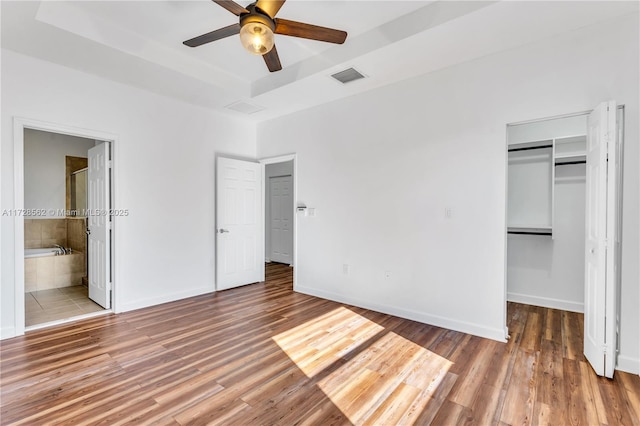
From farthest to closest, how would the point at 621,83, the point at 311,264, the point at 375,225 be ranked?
1. the point at 311,264
2. the point at 375,225
3. the point at 621,83

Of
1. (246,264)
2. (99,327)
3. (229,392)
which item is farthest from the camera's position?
(246,264)

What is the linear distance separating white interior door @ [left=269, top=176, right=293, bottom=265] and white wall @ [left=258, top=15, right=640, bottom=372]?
2592 millimetres

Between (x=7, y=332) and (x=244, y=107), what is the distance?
3.78 meters

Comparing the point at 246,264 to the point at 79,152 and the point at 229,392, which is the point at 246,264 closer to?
the point at 229,392

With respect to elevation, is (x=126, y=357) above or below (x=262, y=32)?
below

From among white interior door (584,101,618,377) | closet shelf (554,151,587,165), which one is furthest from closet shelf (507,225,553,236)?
white interior door (584,101,618,377)

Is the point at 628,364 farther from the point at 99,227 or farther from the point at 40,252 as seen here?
the point at 40,252

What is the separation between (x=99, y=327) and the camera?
340 centimetres

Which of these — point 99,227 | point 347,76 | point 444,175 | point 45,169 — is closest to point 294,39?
point 347,76

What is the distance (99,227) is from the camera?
4094 mm

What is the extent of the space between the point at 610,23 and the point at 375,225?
2827 mm

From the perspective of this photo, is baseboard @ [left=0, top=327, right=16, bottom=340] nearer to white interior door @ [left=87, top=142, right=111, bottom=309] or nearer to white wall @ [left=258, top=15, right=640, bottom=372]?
white interior door @ [left=87, top=142, right=111, bottom=309]

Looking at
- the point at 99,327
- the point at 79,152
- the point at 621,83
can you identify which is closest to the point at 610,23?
the point at 621,83

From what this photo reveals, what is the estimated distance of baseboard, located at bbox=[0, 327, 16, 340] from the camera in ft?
10.0
